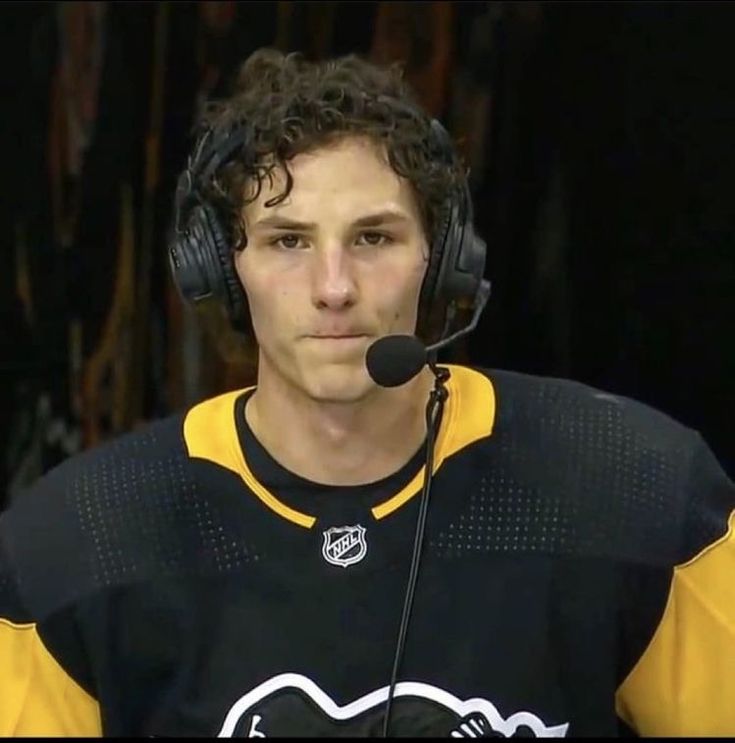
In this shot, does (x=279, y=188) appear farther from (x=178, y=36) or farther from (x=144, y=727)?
(x=178, y=36)

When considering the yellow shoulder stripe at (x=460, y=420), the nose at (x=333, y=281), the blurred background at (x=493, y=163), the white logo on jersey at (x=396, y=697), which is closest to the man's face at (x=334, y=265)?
the nose at (x=333, y=281)

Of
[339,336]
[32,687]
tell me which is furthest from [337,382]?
[32,687]

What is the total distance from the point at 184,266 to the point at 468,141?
2.40ft

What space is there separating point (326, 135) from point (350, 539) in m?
0.33

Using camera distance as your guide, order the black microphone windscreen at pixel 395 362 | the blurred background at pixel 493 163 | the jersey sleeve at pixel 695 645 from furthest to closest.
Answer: the blurred background at pixel 493 163
the jersey sleeve at pixel 695 645
the black microphone windscreen at pixel 395 362

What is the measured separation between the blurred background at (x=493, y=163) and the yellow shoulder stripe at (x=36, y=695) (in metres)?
0.71

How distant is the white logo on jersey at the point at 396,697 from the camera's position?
113 centimetres

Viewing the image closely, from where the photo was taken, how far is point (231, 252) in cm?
120

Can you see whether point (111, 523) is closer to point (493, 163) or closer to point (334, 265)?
point (334, 265)

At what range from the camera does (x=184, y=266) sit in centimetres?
120

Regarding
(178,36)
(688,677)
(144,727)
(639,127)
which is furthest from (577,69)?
(144,727)

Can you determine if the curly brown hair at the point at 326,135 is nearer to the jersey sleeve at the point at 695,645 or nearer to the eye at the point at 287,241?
the eye at the point at 287,241

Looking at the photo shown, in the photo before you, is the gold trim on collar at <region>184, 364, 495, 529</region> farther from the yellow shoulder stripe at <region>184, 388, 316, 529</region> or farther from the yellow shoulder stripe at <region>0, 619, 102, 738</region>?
the yellow shoulder stripe at <region>0, 619, 102, 738</region>

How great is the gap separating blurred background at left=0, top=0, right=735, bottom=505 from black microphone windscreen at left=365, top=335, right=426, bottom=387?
78cm
